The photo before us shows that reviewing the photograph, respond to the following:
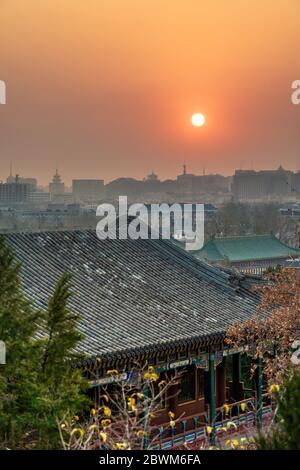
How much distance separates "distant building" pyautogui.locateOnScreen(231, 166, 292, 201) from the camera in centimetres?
12356

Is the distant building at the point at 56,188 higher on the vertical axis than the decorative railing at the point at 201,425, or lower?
higher

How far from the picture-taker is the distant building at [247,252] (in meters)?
47.8

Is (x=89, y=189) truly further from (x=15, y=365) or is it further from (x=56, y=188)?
(x=15, y=365)

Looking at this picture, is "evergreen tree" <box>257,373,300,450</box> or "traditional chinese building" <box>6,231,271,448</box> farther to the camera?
"traditional chinese building" <box>6,231,271,448</box>

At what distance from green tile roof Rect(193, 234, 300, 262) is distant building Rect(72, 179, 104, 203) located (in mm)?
36003

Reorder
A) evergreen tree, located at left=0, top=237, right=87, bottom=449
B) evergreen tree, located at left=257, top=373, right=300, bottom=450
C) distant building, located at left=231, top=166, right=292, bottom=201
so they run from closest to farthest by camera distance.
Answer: evergreen tree, located at left=257, top=373, right=300, bottom=450 → evergreen tree, located at left=0, top=237, right=87, bottom=449 → distant building, located at left=231, top=166, right=292, bottom=201

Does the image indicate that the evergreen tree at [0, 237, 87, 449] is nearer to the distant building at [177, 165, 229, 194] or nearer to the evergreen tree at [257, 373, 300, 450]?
the evergreen tree at [257, 373, 300, 450]

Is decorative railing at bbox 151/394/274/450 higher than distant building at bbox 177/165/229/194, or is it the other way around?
distant building at bbox 177/165/229/194

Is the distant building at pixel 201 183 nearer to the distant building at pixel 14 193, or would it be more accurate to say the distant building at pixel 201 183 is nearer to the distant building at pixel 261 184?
the distant building at pixel 261 184

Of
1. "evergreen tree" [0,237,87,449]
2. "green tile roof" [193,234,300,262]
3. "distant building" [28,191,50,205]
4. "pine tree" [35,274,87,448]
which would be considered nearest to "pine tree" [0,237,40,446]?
"evergreen tree" [0,237,87,449]

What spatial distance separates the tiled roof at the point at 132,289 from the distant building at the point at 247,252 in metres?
30.1

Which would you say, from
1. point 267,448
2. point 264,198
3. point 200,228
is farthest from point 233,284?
point 264,198

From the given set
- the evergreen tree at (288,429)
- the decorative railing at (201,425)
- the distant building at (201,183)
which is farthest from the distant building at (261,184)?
the evergreen tree at (288,429)

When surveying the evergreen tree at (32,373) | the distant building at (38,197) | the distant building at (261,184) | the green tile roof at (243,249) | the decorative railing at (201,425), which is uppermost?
the distant building at (261,184)
